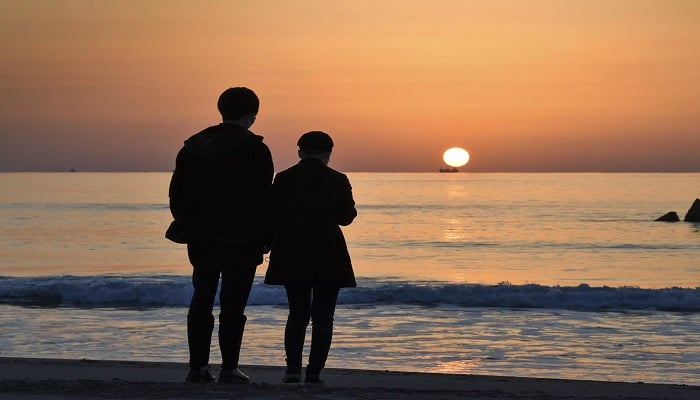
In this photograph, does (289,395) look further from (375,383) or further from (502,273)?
(502,273)

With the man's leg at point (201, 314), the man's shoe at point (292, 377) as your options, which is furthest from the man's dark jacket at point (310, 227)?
the man's shoe at point (292, 377)

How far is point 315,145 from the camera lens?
6.40 m

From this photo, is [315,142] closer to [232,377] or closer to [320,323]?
[320,323]

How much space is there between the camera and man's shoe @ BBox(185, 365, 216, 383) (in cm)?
600

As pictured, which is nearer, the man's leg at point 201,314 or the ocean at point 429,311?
the man's leg at point 201,314

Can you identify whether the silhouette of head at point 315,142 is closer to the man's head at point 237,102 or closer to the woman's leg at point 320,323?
the man's head at point 237,102

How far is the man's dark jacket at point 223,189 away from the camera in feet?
19.0

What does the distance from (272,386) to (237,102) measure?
167 centimetres

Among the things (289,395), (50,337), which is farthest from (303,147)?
(50,337)

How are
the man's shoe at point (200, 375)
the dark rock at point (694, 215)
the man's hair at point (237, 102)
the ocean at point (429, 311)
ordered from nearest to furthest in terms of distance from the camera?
the man's hair at point (237, 102), the man's shoe at point (200, 375), the ocean at point (429, 311), the dark rock at point (694, 215)

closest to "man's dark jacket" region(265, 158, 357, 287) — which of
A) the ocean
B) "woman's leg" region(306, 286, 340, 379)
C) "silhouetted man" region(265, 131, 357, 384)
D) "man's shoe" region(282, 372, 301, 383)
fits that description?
Answer: "silhouetted man" region(265, 131, 357, 384)

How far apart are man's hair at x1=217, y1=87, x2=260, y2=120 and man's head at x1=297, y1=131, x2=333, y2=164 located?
1.88ft

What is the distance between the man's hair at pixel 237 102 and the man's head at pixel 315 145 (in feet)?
1.88

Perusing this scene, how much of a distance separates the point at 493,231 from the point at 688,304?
1298 inches
